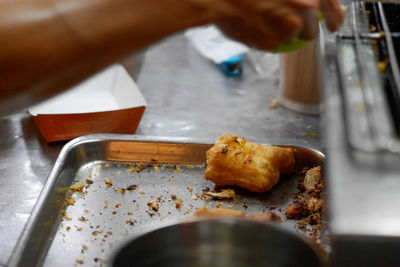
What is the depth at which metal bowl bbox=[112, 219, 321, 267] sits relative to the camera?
2.50ft

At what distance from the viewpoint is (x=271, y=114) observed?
5.88 ft

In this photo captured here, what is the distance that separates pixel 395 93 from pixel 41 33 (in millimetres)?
531

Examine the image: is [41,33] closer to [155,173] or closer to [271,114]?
[155,173]

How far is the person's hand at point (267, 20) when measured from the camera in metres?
0.75

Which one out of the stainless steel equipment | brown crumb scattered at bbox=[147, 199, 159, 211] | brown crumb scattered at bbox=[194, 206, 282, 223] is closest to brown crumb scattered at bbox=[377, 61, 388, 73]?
the stainless steel equipment

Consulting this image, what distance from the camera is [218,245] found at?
787mm

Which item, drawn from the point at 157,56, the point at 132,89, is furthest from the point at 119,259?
the point at 157,56

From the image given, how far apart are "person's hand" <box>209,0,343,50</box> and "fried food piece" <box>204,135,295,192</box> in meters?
0.51

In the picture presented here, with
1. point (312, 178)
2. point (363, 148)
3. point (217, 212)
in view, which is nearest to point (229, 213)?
point (217, 212)

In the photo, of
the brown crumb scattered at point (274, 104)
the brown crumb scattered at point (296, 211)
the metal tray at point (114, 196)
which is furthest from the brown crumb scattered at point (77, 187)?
the brown crumb scattered at point (274, 104)

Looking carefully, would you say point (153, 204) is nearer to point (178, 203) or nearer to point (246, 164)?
point (178, 203)

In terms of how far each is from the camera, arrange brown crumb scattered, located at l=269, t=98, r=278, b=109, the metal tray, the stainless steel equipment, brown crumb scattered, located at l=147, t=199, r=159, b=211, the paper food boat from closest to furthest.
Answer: the stainless steel equipment, the metal tray, brown crumb scattered, located at l=147, t=199, r=159, b=211, the paper food boat, brown crumb scattered, located at l=269, t=98, r=278, b=109

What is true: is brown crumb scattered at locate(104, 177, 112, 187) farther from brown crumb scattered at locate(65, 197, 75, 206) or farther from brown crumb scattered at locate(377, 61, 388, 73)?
brown crumb scattered at locate(377, 61, 388, 73)

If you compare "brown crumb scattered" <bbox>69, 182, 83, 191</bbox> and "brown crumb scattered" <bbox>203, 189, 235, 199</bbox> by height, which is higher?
"brown crumb scattered" <bbox>69, 182, 83, 191</bbox>
